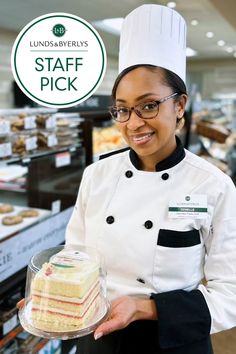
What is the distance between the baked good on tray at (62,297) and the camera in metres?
0.85

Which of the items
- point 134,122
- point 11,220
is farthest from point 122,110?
point 11,220

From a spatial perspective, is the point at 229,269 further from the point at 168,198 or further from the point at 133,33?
the point at 133,33

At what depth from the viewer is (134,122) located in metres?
0.89

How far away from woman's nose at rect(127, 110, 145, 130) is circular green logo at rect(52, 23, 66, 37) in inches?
14.8

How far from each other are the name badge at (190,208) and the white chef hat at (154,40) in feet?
1.11

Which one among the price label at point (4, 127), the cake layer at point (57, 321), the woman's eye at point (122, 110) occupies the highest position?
the woman's eye at point (122, 110)

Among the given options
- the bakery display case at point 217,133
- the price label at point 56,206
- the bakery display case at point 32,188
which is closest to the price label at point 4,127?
the bakery display case at point 32,188

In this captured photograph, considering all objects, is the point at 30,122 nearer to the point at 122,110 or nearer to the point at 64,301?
the point at 122,110

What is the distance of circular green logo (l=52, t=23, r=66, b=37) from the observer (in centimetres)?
107

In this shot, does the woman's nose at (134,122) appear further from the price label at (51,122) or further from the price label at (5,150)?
the price label at (51,122)

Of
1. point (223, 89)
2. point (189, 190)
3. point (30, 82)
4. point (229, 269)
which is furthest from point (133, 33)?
point (223, 89)

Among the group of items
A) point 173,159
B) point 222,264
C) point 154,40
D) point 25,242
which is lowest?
point 25,242

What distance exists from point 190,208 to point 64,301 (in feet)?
1.25

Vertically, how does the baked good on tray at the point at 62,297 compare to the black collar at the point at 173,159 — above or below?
below
